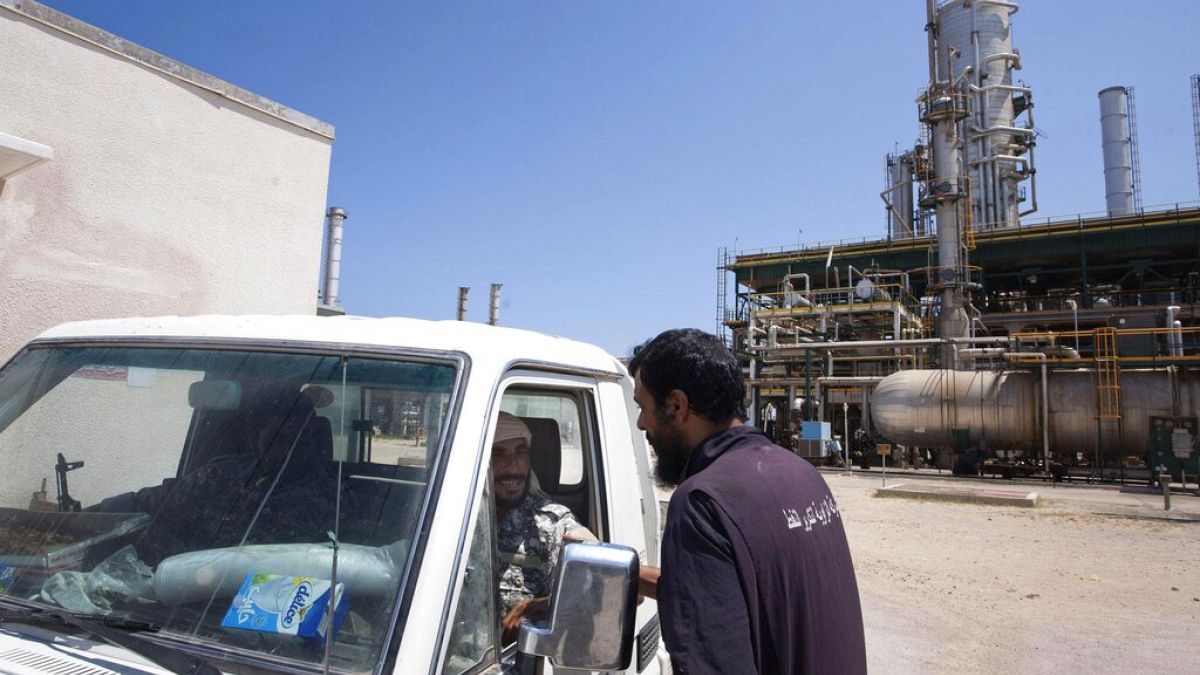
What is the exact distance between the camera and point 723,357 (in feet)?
6.34

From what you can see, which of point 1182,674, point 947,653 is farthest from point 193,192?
point 1182,674

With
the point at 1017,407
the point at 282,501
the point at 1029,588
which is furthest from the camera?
the point at 1017,407

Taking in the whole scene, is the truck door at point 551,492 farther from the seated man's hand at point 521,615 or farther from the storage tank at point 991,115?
the storage tank at point 991,115

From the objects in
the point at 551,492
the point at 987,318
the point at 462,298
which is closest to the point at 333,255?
the point at 462,298

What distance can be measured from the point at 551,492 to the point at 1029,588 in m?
7.86

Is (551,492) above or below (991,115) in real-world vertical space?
below

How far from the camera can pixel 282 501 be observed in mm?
1724

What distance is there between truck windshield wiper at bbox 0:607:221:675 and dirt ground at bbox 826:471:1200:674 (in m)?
5.64

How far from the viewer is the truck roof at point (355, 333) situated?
1.89 metres

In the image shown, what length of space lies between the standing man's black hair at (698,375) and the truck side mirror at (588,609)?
1.76ft

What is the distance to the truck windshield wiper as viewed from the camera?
1.42 m

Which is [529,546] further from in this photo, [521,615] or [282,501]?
A: [282,501]

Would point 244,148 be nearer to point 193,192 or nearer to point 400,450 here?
point 193,192

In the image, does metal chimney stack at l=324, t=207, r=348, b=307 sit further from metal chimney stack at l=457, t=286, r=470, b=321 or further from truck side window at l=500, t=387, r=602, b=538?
truck side window at l=500, t=387, r=602, b=538
